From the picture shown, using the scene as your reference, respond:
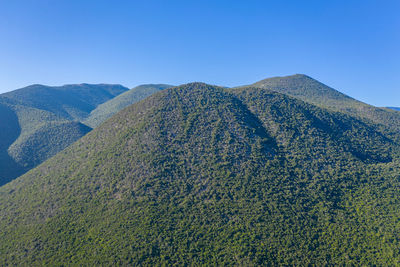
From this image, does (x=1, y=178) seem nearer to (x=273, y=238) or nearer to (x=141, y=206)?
(x=141, y=206)

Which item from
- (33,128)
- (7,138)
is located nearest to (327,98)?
(33,128)

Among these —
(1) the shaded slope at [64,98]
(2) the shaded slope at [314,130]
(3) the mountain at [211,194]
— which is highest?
(1) the shaded slope at [64,98]

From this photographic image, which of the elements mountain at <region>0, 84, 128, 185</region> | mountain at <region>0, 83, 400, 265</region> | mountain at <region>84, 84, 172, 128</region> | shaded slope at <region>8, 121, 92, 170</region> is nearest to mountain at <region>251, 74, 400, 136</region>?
mountain at <region>0, 83, 400, 265</region>

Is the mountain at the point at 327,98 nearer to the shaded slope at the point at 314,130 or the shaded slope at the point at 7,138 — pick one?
the shaded slope at the point at 314,130

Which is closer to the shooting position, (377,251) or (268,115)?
(377,251)

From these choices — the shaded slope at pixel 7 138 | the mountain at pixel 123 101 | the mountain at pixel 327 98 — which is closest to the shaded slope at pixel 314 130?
the mountain at pixel 327 98

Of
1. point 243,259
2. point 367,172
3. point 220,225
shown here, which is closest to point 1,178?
point 220,225
